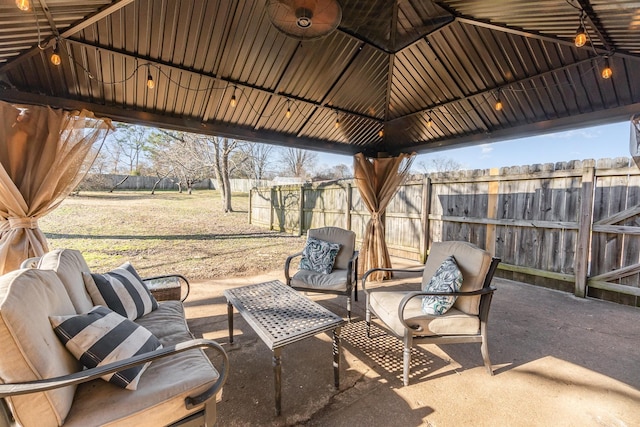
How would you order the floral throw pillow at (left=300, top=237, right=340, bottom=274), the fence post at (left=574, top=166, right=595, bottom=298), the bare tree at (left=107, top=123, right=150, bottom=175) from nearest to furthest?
1. the floral throw pillow at (left=300, top=237, right=340, bottom=274)
2. the fence post at (left=574, top=166, right=595, bottom=298)
3. the bare tree at (left=107, top=123, right=150, bottom=175)

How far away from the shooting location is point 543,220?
4281mm

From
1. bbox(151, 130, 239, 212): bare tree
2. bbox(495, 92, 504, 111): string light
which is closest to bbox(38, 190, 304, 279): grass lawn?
bbox(151, 130, 239, 212): bare tree

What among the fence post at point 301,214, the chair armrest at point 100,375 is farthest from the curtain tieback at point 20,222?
the fence post at point 301,214

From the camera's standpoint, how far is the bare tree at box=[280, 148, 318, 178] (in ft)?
57.8

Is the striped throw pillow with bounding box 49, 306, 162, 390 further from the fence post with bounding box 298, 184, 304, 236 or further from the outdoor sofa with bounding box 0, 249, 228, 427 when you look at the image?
the fence post with bounding box 298, 184, 304, 236

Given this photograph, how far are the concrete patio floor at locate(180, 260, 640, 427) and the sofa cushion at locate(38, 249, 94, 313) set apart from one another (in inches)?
42.4

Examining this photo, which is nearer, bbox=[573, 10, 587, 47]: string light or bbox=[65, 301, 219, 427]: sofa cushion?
bbox=[65, 301, 219, 427]: sofa cushion

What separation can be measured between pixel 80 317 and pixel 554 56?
4283 mm

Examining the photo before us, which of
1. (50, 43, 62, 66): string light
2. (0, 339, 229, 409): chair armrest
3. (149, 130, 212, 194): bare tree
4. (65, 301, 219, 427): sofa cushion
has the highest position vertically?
(149, 130, 212, 194): bare tree

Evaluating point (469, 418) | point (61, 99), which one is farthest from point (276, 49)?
point (469, 418)

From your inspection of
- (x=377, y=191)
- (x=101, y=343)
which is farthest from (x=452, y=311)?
(x=377, y=191)

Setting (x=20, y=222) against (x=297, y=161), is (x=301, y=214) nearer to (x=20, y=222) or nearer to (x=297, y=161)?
(x=20, y=222)

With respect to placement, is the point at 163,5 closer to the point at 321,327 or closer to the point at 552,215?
the point at 321,327

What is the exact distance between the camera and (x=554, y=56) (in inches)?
107
